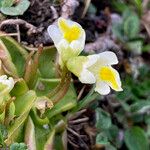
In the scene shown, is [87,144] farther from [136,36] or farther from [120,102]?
[136,36]

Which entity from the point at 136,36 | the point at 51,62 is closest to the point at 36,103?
the point at 51,62

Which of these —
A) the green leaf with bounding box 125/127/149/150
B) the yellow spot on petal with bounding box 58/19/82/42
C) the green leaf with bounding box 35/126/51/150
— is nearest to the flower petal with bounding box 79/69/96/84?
the yellow spot on petal with bounding box 58/19/82/42

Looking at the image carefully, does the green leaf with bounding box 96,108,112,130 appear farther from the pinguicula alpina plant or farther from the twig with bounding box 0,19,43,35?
the twig with bounding box 0,19,43,35

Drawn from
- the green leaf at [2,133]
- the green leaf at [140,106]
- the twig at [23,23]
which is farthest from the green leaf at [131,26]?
the green leaf at [2,133]

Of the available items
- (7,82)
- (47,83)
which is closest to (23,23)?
(47,83)

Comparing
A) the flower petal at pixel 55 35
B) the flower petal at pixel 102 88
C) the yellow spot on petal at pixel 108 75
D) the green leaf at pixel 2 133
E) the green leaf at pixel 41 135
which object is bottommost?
the green leaf at pixel 41 135

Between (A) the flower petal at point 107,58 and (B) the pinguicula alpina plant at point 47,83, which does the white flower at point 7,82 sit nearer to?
(B) the pinguicula alpina plant at point 47,83
